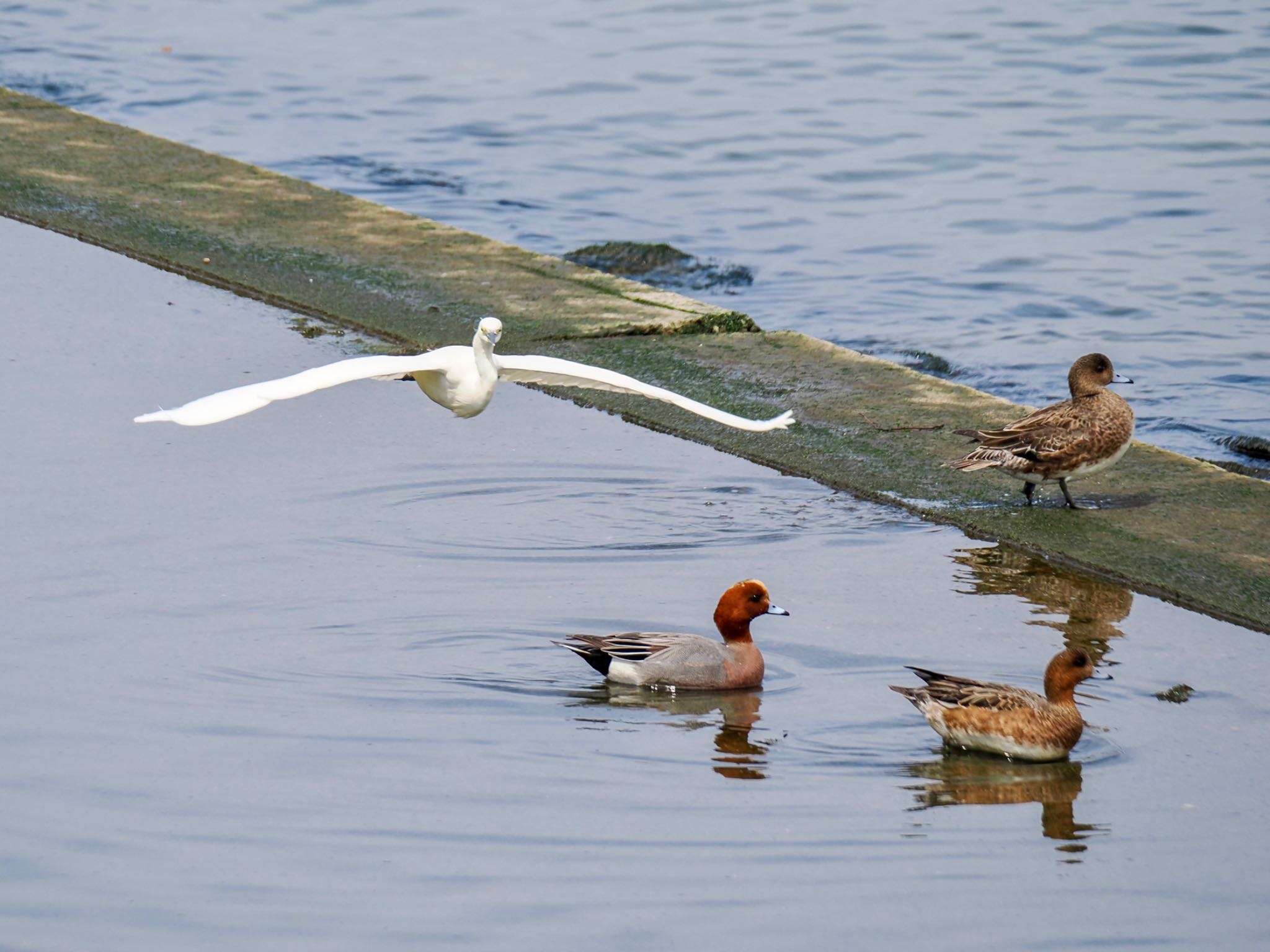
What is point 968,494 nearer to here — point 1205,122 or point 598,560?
point 598,560

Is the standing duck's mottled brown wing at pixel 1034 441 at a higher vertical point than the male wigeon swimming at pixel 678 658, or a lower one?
higher

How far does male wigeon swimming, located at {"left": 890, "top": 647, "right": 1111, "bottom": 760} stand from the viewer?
5.45 metres

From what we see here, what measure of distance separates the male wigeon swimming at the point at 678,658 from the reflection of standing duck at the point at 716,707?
34mm

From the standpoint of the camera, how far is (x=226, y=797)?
501 centimetres

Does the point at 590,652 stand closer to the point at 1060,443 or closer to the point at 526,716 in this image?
the point at 526,716

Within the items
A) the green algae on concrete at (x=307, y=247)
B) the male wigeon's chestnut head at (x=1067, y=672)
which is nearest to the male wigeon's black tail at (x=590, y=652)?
the male wigeon's chestnut head at (x=1067, y=672)

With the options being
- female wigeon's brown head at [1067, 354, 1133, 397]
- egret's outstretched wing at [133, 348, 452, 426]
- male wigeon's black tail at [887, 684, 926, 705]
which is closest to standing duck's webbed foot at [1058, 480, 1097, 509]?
female wigeon's brown head at [1067, 354, 1133, 397]

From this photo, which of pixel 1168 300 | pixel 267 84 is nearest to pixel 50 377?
pixel 1168 300

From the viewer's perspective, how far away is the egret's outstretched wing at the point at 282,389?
18.2 ft

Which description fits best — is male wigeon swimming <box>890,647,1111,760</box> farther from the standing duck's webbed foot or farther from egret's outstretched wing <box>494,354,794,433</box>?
the standing duck's webbed foot

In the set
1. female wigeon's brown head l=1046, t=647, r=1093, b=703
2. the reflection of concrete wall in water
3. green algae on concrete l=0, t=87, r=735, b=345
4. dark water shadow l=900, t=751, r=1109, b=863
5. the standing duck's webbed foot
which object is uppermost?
green algae on concrete l=0, t=87, r=735, b=345

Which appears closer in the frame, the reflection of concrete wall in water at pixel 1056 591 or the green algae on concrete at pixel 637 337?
the reflection of concrete wall in water at pixel 1056 591

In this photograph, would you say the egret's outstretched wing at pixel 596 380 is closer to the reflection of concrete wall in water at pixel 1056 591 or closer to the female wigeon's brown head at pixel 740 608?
the female wigeon's brown head at pixel 740 608

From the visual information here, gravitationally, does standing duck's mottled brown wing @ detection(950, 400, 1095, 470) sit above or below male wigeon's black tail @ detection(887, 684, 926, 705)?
above
